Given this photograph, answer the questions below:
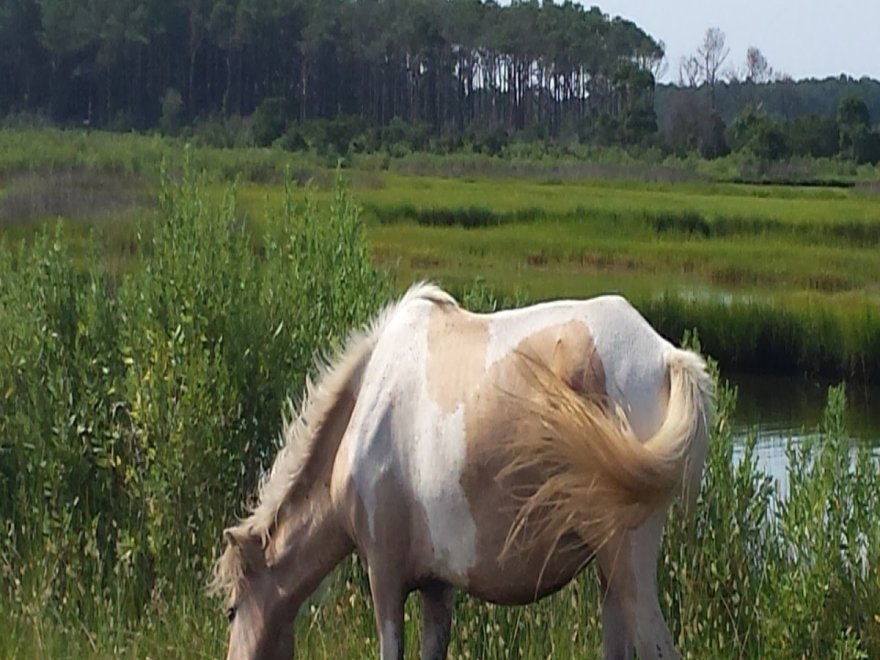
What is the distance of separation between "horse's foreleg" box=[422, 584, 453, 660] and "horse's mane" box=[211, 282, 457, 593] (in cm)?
53

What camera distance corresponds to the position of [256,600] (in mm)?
4371

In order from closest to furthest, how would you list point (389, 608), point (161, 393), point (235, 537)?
point (389, 608) < point (235, 537) < point (161, 393)

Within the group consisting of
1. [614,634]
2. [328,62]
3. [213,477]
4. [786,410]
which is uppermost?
[328,62]

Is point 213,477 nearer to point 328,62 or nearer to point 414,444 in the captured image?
point 414,444

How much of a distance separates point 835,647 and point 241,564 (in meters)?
2.19

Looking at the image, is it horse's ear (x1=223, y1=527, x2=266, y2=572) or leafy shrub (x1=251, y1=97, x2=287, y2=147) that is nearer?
horse's ear (x1=223, y1=527, x2=266, y2=572)

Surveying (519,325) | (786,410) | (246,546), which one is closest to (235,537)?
(246,546)

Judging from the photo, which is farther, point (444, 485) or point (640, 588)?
point (444, 485)

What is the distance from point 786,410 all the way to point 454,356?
38.7 feet

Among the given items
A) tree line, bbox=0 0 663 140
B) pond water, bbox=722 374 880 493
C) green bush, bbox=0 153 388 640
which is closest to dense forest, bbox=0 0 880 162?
tree line, bbox=0 0 663 140

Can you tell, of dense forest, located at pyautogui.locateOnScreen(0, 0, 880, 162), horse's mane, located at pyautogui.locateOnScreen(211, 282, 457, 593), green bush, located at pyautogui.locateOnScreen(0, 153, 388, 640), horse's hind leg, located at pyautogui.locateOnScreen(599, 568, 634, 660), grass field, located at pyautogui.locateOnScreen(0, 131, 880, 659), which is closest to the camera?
Result: horse's hind leg, located at pyautogui.locateOnScreen(599, 568, 634, 660)

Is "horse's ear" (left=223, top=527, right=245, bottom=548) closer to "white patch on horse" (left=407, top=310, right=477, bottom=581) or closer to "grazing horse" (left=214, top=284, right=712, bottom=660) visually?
"grazing horse" (left=214, top=284, right=712, bottom=660)

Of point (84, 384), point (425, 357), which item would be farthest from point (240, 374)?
point (425, 357)

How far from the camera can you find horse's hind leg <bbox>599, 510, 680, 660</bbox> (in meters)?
3.51
